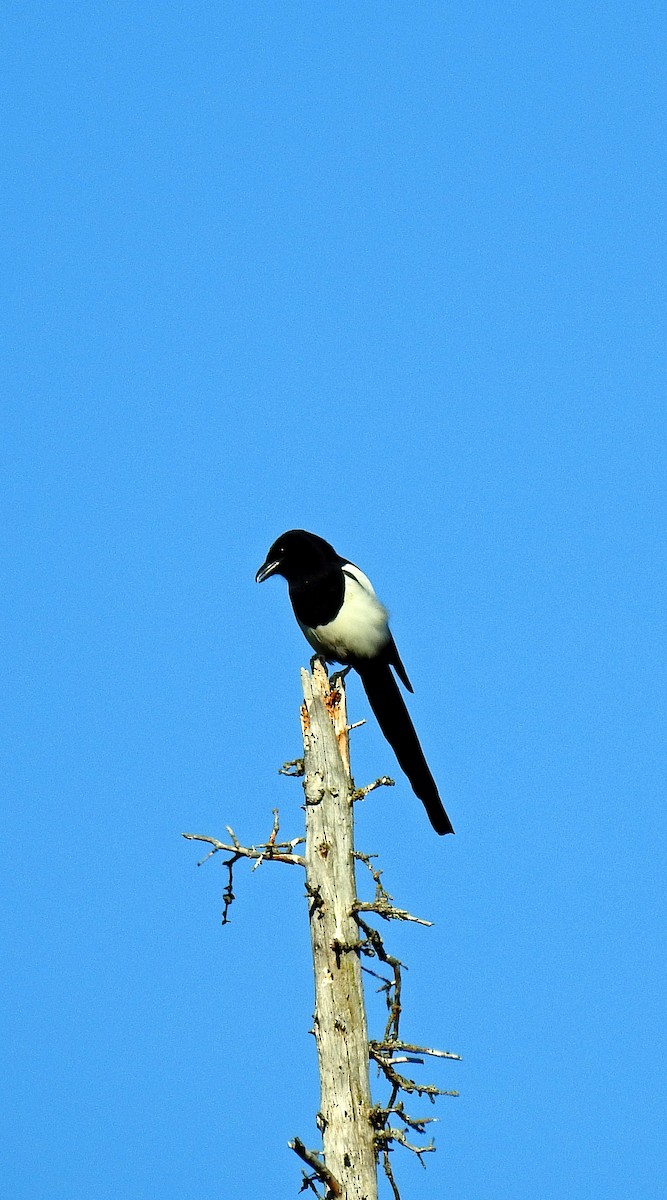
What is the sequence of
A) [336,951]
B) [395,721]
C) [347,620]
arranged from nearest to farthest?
[336,951], [347,620], [395,721]

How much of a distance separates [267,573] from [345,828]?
2.35 m

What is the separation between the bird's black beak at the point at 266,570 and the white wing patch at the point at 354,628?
32 centimetres

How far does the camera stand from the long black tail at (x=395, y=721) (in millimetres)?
8430

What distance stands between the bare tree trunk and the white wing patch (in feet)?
5.62

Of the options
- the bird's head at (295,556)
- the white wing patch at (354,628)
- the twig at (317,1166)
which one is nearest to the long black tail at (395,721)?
the white wing patch at (354,628)

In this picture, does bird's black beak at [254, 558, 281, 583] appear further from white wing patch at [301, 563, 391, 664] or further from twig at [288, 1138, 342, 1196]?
twig at [288, 1138, 342, 1196]

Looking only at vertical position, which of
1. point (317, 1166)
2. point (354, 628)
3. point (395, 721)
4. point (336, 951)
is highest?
point (354, 628)

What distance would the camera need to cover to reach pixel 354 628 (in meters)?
8.26

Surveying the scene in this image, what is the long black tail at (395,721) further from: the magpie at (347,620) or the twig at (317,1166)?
the twig at (317,1166)

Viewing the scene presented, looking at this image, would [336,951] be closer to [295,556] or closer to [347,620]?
[347,620]

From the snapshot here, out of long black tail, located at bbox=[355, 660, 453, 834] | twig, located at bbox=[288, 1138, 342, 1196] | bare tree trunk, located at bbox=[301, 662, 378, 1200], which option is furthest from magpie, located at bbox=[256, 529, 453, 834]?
twig, located at bbox=[288, 1138, 342, 1196]

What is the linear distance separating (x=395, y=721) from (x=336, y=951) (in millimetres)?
2668

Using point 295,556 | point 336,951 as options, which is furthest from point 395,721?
point 336,951

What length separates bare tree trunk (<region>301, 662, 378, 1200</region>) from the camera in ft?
18.9
